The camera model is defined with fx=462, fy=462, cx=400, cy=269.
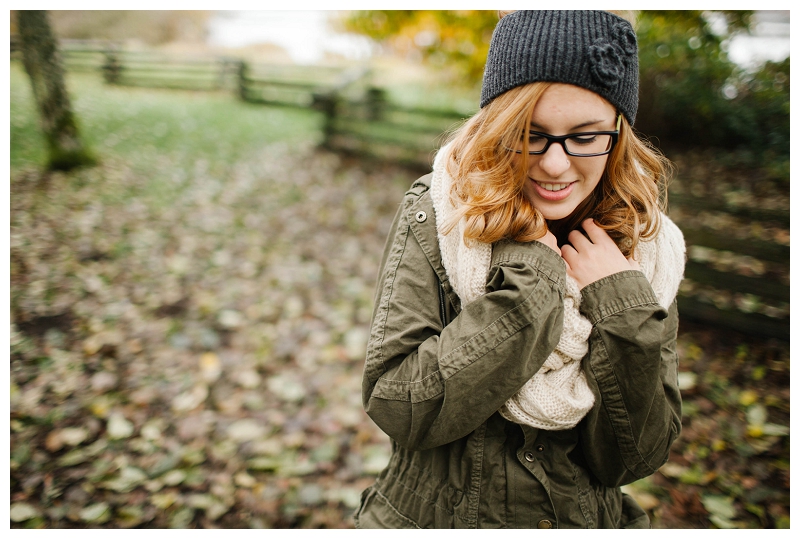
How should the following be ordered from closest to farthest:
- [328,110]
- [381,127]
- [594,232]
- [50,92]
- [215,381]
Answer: [594,232] → [215,381] → [50,92] → [381,127] → [328,110]

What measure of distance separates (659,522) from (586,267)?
2.01 m

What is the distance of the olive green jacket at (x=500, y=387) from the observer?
1.21 metres

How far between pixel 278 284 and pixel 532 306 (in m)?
3.64

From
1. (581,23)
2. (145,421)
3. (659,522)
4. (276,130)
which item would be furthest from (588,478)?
(276,130)

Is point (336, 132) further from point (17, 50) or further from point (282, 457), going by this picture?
point (282, 457)

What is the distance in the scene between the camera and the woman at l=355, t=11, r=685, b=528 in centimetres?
122

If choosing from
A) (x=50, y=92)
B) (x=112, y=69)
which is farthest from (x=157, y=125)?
(x=112, y=69)

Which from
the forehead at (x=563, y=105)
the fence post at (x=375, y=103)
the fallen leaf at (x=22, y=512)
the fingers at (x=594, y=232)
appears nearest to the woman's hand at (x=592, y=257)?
the fingers at (x=594, y=232)

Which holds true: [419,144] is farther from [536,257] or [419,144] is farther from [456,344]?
[456,344]

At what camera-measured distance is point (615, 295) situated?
4.28ft

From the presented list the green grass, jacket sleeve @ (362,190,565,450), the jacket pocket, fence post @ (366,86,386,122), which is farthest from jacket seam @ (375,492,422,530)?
fence post @ (366,86,386,122)

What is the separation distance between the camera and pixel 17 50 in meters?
5.58

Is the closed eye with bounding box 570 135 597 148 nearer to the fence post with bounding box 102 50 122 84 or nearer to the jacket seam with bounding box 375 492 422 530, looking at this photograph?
the jacket seam with bounding box 375 492 422 530

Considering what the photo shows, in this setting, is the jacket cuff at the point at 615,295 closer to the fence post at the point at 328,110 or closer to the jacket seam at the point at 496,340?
the jacket seam at the point at 496,340
